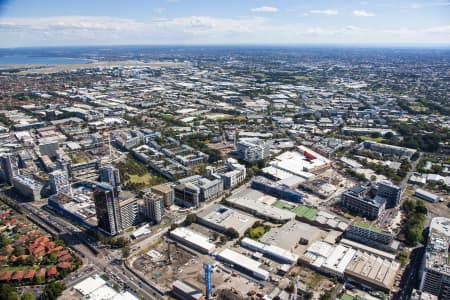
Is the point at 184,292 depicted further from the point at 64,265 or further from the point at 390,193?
the point at 390,193

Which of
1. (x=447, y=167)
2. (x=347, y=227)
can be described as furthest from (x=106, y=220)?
(x=447, y=167)

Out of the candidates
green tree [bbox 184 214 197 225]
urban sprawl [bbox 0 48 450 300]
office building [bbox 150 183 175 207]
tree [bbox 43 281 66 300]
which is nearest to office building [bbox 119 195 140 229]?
urban sprawl [bbox 0 48 450 300]

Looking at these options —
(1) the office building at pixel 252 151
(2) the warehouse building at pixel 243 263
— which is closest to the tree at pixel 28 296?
(2) the warehouse building at pixel 243 263

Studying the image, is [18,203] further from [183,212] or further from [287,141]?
[287,141]

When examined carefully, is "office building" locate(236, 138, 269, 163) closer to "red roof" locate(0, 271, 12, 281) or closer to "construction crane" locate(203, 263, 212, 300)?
"construction crane" locate(203, 263, 212, 300)

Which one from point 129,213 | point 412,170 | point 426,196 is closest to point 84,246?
point 129,213
